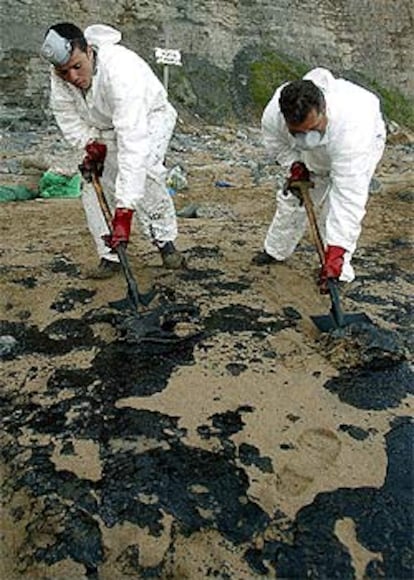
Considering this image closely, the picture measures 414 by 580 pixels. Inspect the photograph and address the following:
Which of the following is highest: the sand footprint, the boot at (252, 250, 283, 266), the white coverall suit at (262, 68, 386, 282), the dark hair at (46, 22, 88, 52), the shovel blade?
the dark hair at (46, 22, 88, 52)

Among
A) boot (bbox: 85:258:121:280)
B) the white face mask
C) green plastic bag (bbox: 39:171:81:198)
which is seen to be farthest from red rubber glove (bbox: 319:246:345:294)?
green plastic bag (bbox: 39:171:81:198)

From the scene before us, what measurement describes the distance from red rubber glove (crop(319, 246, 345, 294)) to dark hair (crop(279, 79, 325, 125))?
2.25 ft

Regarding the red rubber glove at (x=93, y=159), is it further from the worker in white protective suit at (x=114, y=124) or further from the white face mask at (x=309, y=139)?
the white face mask at (x=309, y=139)

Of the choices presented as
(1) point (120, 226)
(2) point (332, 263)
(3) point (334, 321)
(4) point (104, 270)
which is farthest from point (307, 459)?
(4) point (104, 270)

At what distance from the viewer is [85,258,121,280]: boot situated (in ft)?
13.5

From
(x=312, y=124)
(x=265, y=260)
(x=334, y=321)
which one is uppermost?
(x=312, y=124)

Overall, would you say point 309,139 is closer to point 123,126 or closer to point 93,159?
point 123,126

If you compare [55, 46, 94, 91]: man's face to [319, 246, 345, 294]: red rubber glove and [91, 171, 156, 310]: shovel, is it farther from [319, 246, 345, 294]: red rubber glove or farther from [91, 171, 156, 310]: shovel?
[319, 246, 345, 294]: red rubber glove

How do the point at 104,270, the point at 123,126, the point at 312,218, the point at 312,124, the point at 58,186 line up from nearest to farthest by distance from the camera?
the point at 312,124 → the point at 123,126 → the point at 312,218 → the point at 104,270 → the point at 58,186

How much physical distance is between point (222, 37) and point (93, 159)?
10.1m

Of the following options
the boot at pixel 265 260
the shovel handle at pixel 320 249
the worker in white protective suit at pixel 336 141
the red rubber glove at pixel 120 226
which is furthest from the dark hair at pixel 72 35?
the boot at pixel 265 260

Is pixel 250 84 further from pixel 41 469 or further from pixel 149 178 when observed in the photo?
pixel 41 469

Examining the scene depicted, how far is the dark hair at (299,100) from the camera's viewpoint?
323 cm

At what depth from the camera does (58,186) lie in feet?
21.6
